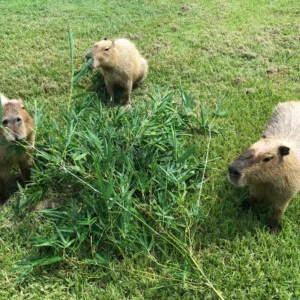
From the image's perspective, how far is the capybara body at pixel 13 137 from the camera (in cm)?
265

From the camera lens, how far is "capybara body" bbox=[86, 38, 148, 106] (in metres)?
4.20

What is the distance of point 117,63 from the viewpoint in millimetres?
4312

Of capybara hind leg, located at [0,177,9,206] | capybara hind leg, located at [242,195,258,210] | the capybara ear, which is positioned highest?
the capybara ear

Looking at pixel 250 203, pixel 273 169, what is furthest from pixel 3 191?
pixel 273 169

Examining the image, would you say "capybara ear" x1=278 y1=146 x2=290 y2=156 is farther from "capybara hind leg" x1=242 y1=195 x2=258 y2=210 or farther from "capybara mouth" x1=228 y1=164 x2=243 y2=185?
"capybara hind leg" x1=242 y1=195 x2=258 y2=210

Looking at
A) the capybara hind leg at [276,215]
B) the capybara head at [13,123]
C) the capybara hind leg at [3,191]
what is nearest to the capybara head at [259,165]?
the capybara hind leg at [276,215]

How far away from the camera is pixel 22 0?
23.1 feet

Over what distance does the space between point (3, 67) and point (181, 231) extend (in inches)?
152

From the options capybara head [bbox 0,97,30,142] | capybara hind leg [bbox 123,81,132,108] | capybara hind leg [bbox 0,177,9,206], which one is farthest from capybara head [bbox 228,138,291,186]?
capybara hind leg [bbox 123,81,132,108]

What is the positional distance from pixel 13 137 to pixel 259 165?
6.01 feet

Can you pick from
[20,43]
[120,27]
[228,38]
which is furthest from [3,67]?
[228,38]

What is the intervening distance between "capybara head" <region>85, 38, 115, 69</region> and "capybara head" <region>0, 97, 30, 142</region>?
149cm

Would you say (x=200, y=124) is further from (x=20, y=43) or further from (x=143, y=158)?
(x=20, y=43)

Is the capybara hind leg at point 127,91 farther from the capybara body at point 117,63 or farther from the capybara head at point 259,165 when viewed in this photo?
the capybara head at point 259,165
